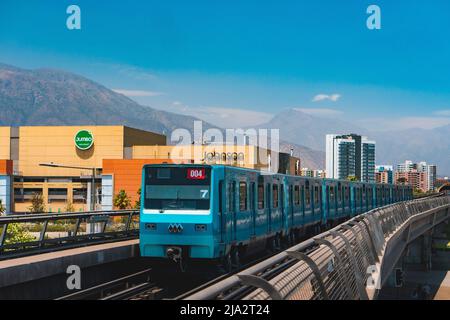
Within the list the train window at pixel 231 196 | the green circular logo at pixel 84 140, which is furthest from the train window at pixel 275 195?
the green circular logo at pixel 84 140

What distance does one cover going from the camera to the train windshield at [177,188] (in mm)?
16688

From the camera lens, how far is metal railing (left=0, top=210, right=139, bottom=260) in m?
15.2

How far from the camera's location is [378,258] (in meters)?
15.8

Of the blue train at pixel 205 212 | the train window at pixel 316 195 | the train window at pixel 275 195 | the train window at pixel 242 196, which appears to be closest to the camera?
the blue train at pixel 205 212

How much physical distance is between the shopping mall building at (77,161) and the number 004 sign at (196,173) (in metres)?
88.5

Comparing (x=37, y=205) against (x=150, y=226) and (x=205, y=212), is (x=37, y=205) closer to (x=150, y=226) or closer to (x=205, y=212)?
(x=150, y=226)

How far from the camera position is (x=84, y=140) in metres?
116

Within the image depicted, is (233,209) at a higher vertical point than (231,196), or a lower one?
lower

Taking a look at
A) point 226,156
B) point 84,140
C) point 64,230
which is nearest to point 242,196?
point 64,230

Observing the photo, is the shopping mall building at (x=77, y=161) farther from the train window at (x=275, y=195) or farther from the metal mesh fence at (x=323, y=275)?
the metal mesh fence at (x=323, y=275)

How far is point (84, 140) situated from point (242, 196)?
101 m

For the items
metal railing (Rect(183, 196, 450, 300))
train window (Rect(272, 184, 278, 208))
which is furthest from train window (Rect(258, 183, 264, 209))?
metal railing (Rect(183, 196, 450, 300))

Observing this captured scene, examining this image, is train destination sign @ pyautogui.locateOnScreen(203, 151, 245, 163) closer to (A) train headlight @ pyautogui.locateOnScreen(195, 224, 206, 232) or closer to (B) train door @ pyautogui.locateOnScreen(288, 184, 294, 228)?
(B) train door @ pyautogui.locateOnScreen(288, 184, 294, 228)

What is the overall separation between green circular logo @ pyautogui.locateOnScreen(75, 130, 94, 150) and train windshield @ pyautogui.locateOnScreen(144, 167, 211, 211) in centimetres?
10139
